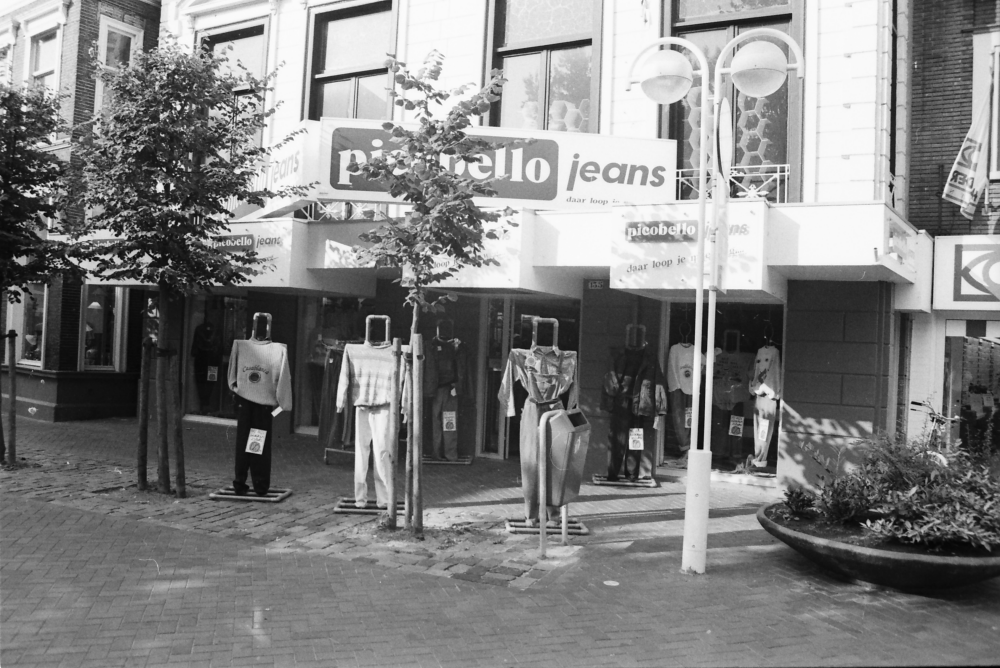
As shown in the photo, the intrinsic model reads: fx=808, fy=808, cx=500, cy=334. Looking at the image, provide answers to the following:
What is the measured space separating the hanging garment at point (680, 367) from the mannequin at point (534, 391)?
2.74 metres

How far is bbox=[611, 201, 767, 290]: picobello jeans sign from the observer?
26.6ft

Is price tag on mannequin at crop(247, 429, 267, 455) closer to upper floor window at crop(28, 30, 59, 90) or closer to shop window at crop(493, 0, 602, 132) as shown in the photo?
shop window at crop(493, 0, 602, 132)

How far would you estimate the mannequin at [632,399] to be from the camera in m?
9.84

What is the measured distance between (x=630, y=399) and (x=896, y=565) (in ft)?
15.3

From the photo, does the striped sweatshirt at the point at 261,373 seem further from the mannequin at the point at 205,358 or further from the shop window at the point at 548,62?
the mannequin at the point at 205,358

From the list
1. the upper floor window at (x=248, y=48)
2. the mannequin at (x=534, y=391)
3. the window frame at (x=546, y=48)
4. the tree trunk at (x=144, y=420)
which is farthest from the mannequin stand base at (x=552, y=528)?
the upper floor window at (x=248, y=48)

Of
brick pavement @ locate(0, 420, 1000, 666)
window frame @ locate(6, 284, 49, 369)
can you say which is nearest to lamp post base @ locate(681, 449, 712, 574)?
brick pavement @ locate(0, 420, 1000, 666)

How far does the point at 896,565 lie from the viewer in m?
5.45

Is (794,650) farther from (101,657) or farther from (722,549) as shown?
(101,657)

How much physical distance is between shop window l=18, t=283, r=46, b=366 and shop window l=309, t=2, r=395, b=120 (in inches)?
288

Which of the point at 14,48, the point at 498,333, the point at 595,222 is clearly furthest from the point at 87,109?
the point at 595,222

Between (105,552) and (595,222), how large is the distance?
595 cm

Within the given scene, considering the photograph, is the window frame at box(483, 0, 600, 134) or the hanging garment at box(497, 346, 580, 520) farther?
the window frame at box(483, 0, 600, 134)

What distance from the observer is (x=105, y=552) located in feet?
20.7
